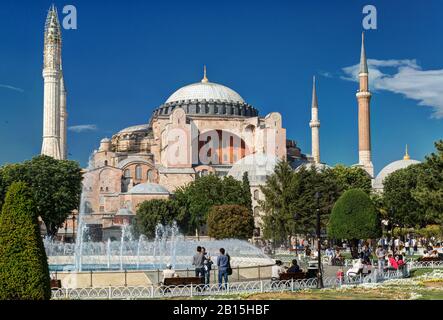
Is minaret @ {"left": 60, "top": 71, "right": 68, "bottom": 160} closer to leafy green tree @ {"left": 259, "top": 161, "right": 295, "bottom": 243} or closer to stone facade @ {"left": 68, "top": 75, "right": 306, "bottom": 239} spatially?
stone facade @ {"left": 68, "top": 75, "right": 306, "bottom": 239}

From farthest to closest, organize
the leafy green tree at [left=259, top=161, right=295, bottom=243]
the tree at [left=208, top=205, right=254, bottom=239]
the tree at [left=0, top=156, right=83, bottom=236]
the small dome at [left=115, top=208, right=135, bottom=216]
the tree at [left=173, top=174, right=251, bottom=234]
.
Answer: the small dome at [left=115, top=208, right=135, bottom=216], the tree at [left=173, top=174, right=251, bottom=234], the tree at [left=0, top=156, right=83, bottom=236], the tree at [left=208, top=205, right=254, bottom=239], the leafy green tree at [left=259, top=161, right=295, bottom=243]

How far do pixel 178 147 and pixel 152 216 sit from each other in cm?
1411

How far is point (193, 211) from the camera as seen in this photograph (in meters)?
42.3

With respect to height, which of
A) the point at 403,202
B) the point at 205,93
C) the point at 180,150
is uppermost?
the point at 205,93

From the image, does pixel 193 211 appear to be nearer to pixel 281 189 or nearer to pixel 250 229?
pixel 250 229

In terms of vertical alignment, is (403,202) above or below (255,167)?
below

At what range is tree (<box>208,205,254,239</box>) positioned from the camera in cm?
3394

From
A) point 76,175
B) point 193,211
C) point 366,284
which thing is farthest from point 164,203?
point 366,284

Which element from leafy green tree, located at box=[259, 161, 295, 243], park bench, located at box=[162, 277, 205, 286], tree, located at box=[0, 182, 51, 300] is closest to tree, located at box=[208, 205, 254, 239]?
leafy green tree, located at box=[259, 161, 295, 243]

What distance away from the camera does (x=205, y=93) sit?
204ft

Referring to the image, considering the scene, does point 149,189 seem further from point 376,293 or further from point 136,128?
point 376,293

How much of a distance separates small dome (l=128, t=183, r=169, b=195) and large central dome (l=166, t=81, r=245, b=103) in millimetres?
13858

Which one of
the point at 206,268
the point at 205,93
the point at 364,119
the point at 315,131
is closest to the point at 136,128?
the point at 205,93
